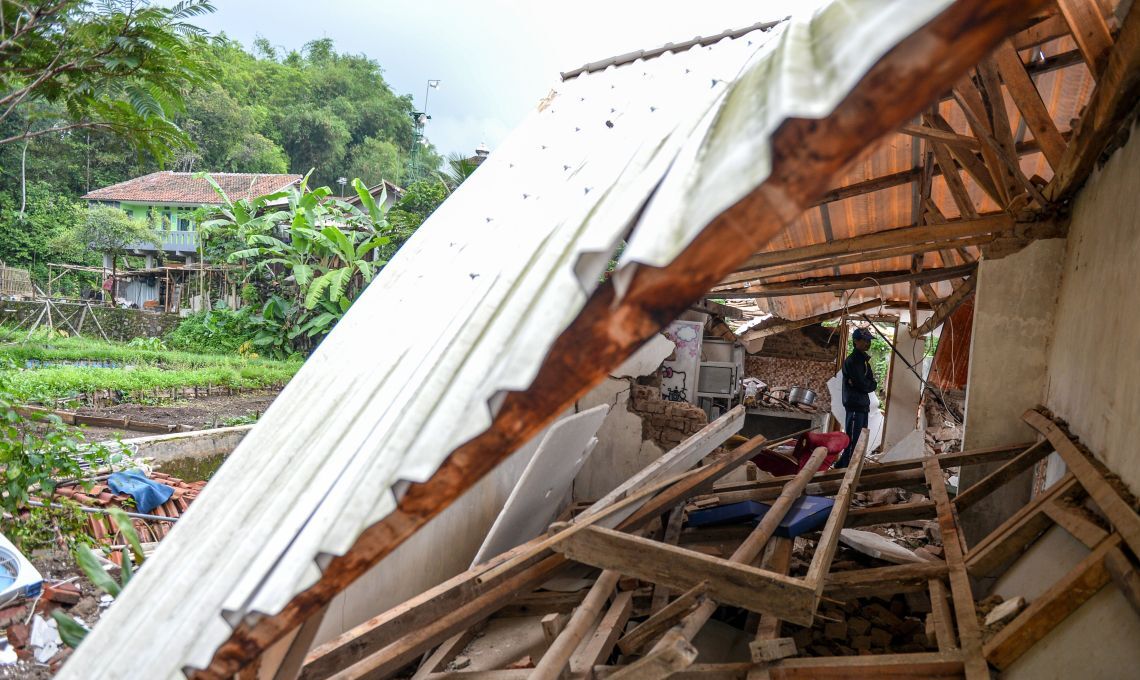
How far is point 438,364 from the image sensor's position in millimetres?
1602

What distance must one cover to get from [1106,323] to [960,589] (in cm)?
161

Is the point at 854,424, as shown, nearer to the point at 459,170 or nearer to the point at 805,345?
the point at 805,345

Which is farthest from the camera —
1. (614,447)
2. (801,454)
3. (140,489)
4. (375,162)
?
(375,162)

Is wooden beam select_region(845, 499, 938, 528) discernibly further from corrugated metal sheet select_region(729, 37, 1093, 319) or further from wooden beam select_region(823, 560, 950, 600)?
corrugated metal sheet select_region(729, 37, 1093, 319)

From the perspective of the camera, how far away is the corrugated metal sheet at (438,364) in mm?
1156

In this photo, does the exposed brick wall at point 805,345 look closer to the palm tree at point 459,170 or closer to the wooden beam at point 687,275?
the palm tree at point 459,170

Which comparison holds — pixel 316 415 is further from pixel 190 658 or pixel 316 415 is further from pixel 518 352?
pixel 518 352

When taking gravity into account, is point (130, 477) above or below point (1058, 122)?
below

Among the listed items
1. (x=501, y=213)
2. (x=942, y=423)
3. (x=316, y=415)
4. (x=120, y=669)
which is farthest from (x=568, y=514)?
(x=942, y=423)

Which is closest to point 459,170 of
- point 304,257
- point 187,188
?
point 304,257

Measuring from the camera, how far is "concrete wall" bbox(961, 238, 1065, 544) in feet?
18.6

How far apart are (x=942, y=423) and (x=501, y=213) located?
37.0 ft


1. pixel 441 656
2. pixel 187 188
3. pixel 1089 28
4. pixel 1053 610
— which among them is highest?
pixel 1089 28

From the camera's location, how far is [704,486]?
4.56 m
